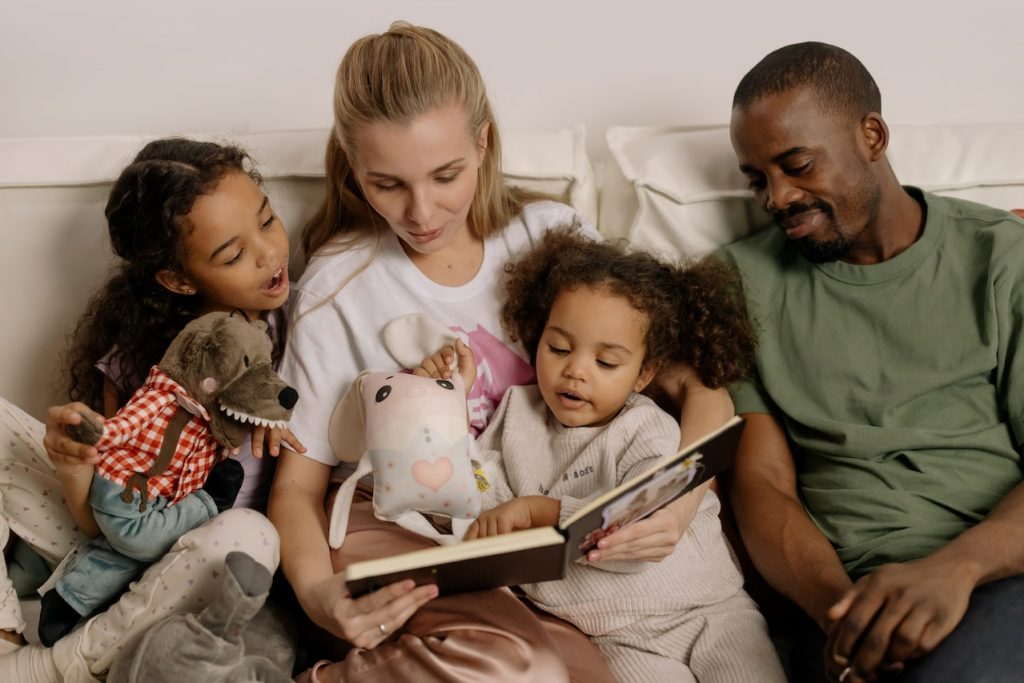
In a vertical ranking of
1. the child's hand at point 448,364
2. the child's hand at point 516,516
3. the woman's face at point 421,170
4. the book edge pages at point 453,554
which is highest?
the woman's face at point 421,170

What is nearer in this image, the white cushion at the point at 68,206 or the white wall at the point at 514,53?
the white cushion at the point at 68,206

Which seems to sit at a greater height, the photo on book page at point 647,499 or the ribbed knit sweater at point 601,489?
the photo on book page at point 647,499

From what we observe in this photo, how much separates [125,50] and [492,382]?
1.26 metres

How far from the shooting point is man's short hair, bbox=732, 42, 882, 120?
1.71 meters

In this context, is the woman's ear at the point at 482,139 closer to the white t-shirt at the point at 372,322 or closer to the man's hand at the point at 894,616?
the white t-shirt at the point at 372,322

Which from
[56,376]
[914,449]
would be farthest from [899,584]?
[56,376]

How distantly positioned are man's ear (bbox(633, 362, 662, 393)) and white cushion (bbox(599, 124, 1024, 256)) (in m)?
0.27

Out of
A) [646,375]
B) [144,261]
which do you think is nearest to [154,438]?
[144,261]

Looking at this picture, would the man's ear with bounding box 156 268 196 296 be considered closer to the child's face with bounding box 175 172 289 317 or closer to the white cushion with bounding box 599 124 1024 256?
the child's face with bounding box 175 172 289 317

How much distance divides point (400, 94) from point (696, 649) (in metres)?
1.04

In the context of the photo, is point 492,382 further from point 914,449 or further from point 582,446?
point 914,449

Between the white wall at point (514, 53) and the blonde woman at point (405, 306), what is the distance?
505mm

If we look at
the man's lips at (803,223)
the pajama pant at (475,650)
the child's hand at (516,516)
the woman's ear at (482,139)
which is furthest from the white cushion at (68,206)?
the pajama pant at (475,650)

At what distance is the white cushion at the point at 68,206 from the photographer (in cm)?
195
